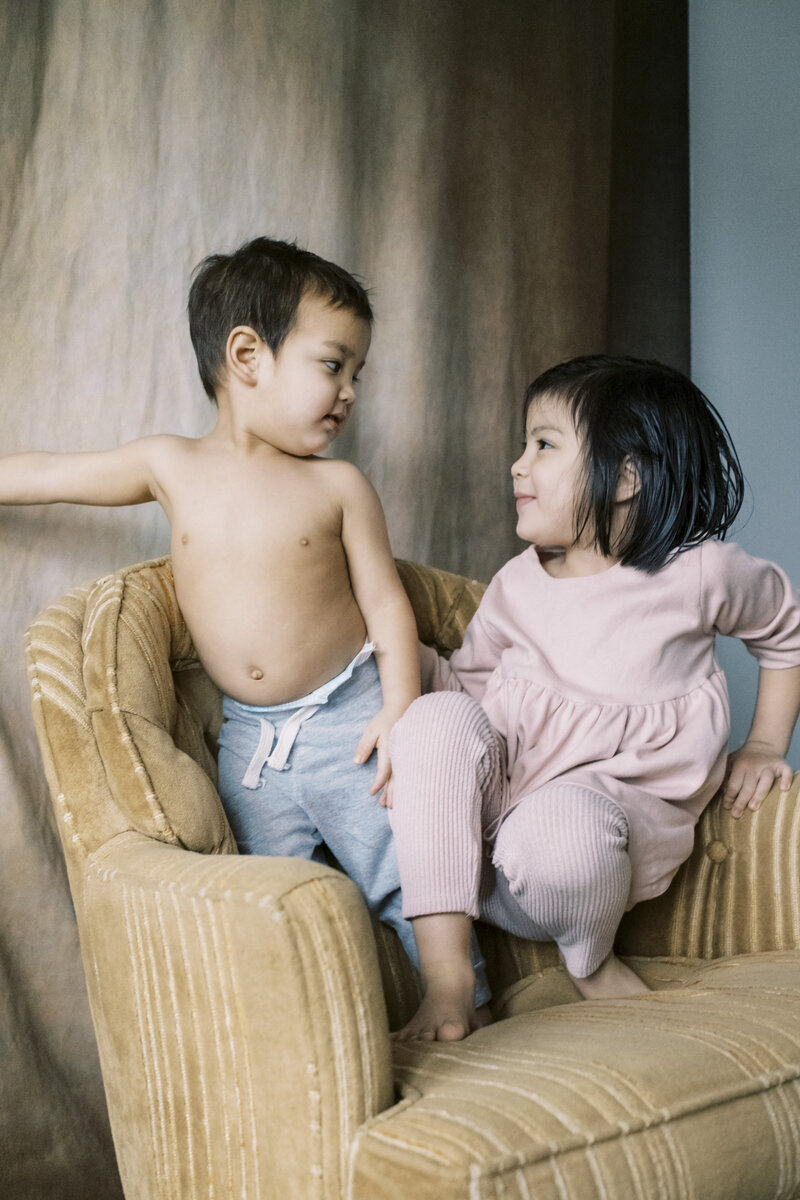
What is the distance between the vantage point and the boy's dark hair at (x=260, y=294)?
1191 millimetres

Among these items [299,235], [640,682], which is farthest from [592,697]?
[299,235]

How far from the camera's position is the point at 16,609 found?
1306 millimetres

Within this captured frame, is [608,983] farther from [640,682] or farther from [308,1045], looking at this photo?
[308,1045]

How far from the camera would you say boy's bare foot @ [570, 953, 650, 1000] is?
104cm

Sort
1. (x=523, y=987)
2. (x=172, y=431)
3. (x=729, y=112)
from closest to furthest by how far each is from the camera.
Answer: (x=523, y=987) < (x=172, y=431) < (x=729, y=112)

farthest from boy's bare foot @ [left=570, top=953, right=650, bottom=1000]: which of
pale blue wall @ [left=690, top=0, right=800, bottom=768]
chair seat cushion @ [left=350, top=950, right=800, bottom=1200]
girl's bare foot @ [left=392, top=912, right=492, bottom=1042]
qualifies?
pale blue wall @ [left=690, top=0, right=800, bottom=768]

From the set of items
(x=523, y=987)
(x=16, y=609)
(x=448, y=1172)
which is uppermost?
(x=16, y=609)

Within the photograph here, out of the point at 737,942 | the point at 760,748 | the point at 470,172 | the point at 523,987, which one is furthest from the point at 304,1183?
the point at 470,172

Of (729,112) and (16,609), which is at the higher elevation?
(729,112)

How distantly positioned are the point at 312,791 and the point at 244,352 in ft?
1.67

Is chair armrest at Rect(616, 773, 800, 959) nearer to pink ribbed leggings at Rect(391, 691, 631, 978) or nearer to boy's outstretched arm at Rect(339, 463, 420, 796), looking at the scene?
pink ribbed leggings at Rect(391, 691, 631, 978)

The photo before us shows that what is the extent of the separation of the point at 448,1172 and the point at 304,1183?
0.13 m

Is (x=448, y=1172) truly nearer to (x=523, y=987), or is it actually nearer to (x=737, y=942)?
(x=523, y=987)

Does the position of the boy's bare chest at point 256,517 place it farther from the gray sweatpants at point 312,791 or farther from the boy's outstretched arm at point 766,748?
the boy's outstretched arm at point 766,748
